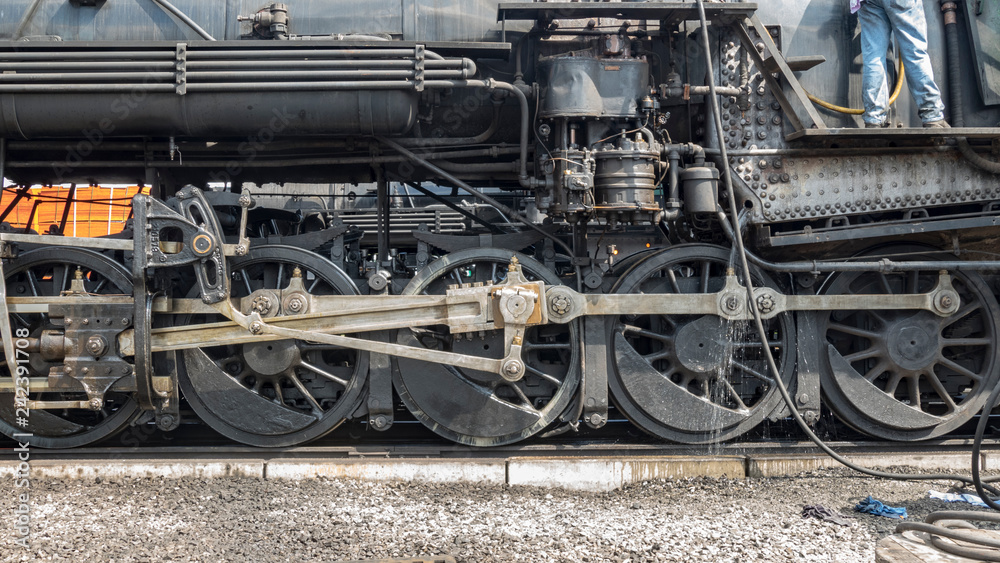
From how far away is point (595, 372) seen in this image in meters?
5.55

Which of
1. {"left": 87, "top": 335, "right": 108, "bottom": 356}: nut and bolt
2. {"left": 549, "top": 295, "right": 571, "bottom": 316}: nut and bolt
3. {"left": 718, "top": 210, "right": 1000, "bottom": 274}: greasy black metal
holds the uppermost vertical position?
{"left": 718, "top": 210, "right": 1000, "bottom": 274}: greasy black metal

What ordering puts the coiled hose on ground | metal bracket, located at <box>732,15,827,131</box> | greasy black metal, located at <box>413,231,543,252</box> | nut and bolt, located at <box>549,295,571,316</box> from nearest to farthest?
the coiled hose on ground → metal bracket, located at <box>732,15,827,131</box> → nut and bolt, located at <box>549,295,571,316</box> → greasy black metal, located at <box>413,231,543,252</box>

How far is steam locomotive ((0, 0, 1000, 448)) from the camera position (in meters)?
5.14

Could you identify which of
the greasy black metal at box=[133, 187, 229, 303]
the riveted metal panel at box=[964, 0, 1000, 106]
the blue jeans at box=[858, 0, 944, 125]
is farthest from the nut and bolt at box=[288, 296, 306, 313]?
the riveted metal panel at box=[964, 0, 1000, 106]

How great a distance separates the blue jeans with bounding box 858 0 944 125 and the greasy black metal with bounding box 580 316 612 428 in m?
2.35

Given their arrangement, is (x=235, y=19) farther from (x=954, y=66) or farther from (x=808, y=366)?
(x=954, y=66)

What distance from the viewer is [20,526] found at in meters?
4.24

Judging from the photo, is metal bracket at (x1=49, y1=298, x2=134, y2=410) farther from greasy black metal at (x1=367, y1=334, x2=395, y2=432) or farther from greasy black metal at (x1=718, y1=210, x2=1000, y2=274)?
greasy black metal at (x1=718, y1=210, x2=1000, y2=274)

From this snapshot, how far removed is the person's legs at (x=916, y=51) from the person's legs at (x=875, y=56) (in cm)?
8

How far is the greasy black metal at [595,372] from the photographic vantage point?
5.54 metres

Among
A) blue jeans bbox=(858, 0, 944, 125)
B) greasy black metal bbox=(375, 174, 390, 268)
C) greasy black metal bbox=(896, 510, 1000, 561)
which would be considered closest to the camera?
greasy black metal bbox=(896, 510, 1000, 561)

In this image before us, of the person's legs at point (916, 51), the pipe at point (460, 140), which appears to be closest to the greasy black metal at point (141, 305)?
the pipe at point (460, 140)

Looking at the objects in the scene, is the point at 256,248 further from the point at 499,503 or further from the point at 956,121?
the point at 956,121

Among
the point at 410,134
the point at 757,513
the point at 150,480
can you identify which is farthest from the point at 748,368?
the point at 150,480
